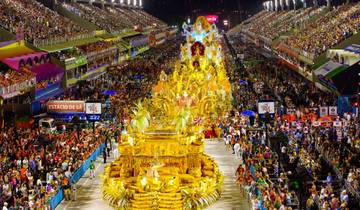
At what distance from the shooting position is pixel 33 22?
202 ft

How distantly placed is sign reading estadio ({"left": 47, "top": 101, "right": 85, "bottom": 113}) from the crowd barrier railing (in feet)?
13.0

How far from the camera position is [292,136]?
33469 mm

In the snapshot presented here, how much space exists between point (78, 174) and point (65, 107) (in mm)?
10728

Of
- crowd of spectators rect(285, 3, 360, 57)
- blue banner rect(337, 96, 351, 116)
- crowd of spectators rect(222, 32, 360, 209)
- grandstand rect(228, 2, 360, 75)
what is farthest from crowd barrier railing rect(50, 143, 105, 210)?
crowd of spectators rect(285, 3, 360, 57)

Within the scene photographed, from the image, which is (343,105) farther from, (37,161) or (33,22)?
(33,22)

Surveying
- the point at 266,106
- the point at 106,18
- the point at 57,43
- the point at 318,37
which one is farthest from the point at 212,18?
the point at 266,106

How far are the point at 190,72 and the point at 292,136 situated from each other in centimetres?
1373

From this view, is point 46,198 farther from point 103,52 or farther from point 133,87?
point 103,52

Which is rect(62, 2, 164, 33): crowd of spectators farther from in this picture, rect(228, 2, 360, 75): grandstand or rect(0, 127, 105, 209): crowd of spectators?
rect(0, 127, 105, 209): crowd of spectators

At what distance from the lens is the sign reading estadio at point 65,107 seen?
36.9 m

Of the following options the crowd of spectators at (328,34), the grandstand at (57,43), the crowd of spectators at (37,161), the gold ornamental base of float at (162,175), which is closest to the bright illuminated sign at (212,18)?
the grandstand at (57,43)

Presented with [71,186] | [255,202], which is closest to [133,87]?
[71,186]

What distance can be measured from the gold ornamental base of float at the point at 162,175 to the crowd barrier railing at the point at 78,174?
1625mm

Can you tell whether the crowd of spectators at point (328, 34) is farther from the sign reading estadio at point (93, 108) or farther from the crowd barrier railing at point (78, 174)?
the crowd barrier railing at point (78, 174)
